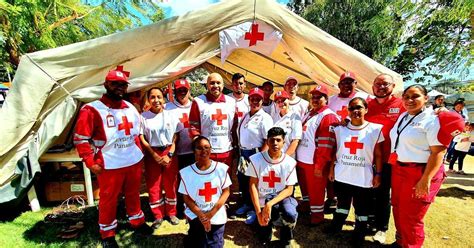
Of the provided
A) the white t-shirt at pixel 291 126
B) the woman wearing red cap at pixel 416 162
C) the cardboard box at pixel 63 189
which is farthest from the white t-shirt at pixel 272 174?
the cardboard box at pixel 63 189

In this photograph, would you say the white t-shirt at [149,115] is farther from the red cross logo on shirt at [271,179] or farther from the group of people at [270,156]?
the red cross logo on shirt at [271,179]

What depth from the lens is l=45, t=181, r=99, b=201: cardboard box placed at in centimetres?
379

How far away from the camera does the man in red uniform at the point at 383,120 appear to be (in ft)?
9.23

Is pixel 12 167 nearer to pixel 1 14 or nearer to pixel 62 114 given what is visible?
pixel 62 114

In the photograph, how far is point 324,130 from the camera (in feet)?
9.66

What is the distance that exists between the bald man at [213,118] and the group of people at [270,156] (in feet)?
0.04

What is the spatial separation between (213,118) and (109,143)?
1.11m

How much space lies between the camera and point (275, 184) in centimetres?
268

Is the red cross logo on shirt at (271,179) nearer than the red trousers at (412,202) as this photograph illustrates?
No

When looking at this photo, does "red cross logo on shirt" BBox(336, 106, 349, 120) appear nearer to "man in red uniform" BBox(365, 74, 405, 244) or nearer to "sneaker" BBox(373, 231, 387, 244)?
"man in red uniform" BBox(365, 74, 405, 244)

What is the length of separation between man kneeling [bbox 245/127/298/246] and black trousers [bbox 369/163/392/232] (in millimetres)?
1007

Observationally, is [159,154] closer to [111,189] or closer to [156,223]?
[111,189]

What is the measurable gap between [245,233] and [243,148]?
962mm

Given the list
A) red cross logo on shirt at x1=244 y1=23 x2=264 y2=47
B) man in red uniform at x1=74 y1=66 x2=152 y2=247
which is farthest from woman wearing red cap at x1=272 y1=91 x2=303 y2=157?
man in red uniform at x1=74 y1=66 x2=152 y2=247
